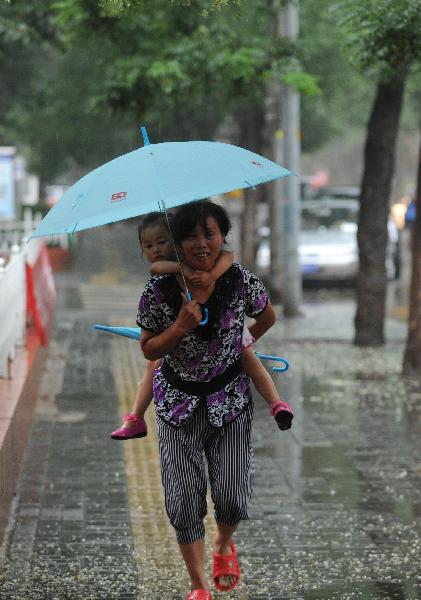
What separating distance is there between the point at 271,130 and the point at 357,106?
2021 centimetres

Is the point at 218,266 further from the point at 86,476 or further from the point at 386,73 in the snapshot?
the point at 386,73

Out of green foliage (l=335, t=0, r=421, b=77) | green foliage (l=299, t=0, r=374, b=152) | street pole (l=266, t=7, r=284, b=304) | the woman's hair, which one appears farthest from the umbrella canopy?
street pole (l=266, t=7, r=284, b=304)

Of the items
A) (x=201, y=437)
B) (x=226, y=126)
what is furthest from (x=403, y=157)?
(x=201, y=437)

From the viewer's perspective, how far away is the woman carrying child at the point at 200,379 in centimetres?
486

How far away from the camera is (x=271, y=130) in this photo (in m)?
19.0

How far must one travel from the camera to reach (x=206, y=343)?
489 centimetres

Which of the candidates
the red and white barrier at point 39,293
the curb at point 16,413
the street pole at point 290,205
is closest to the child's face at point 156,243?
the curb at point 16,413

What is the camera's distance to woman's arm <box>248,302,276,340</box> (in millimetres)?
5145

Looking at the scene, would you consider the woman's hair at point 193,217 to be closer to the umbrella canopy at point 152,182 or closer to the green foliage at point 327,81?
the umbrella canopy at point 152,182

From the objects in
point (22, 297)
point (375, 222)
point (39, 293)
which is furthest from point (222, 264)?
point (375, 222)

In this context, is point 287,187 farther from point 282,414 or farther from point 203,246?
point 203,246

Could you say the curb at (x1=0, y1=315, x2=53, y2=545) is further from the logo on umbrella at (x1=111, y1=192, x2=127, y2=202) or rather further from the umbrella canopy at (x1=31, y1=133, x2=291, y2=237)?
the logo on umbrella at (x1=111, y1=192, x2=127, y2=202)

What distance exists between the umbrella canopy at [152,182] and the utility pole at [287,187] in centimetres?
1285

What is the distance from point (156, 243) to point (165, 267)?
0.40 m
